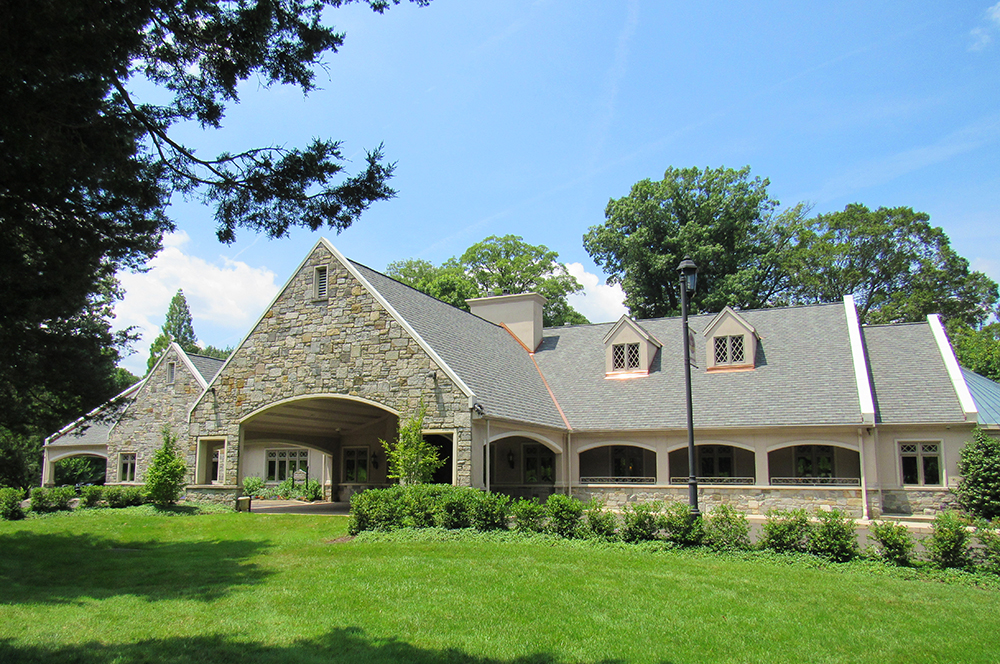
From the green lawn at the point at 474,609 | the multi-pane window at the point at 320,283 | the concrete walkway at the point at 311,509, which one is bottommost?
the concrete walkway at the point at 311,509

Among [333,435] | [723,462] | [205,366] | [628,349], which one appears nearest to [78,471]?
[205,366]

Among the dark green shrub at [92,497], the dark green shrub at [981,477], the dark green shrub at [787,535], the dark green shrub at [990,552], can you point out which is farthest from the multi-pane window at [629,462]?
the dark green shrub at [92,497]

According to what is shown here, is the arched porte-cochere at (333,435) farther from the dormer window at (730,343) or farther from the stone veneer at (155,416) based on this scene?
the dormer window at (730,343)

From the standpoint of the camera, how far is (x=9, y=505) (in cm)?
2034

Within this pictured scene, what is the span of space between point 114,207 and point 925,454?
2063cm

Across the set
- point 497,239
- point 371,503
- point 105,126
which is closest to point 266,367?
point 371,503

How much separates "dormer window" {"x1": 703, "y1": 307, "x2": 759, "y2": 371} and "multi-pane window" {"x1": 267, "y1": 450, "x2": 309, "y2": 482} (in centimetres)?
2178

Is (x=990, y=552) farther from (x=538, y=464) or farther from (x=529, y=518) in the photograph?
(x=538, y=464)

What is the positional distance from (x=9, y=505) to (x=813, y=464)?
23.9m

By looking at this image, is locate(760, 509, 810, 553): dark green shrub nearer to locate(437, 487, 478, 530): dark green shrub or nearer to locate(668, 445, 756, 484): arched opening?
locate(437, 487, 478, 530): dark green shrub

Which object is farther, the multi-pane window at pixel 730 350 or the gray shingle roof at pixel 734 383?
the multi-pane window at pixel 730 350

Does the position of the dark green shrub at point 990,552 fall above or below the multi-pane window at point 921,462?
below

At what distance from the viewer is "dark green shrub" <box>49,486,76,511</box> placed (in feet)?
70.9

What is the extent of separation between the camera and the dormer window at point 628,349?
2462cm
